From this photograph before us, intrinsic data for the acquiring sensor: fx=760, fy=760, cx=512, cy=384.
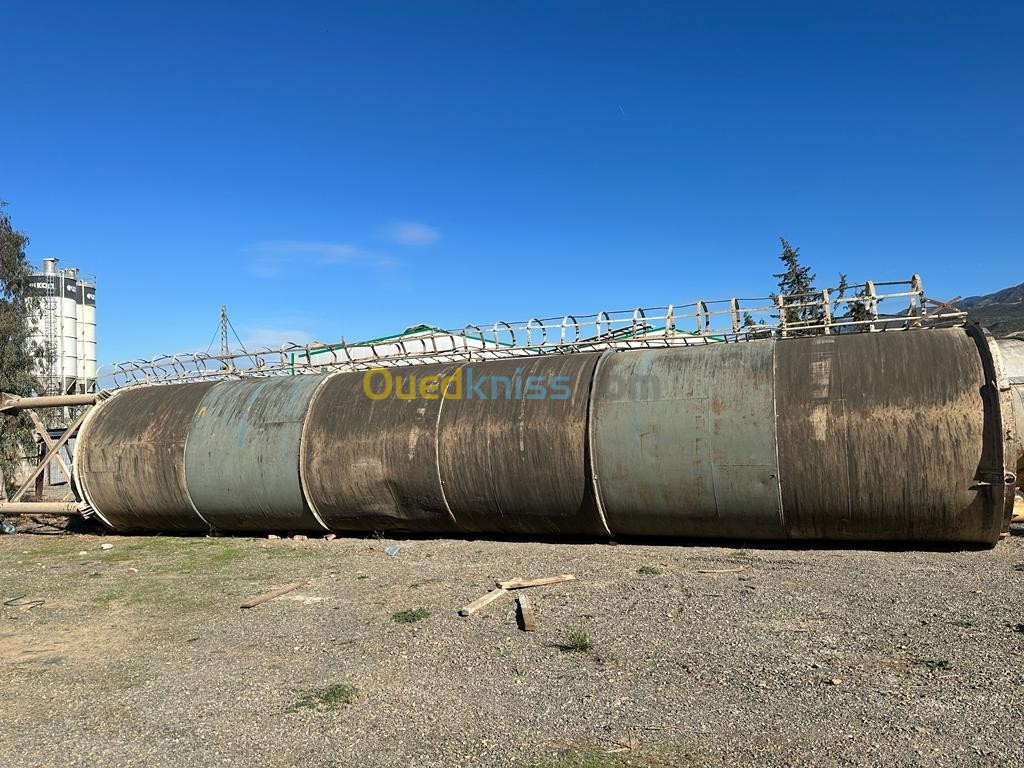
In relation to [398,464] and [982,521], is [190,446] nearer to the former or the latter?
[398,464]

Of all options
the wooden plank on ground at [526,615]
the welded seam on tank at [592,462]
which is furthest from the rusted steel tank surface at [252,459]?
the wooden plank on ground at [526,615]

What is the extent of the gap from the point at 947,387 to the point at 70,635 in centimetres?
1097

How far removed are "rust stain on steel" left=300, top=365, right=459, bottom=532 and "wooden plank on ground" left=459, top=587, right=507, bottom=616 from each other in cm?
385

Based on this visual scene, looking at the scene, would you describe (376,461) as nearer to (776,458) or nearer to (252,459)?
(252,459)

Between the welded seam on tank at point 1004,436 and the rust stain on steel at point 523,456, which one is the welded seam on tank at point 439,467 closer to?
the rust stain on steel at point 523,456

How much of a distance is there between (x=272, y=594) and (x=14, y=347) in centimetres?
1824

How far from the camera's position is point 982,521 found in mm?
9727

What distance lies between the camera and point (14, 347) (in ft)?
75.2

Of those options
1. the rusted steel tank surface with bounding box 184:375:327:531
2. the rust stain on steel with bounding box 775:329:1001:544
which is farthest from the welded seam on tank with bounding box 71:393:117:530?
the rust stain on steel with bounding box 775:329:1001:544

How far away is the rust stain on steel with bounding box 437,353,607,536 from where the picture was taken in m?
11.8

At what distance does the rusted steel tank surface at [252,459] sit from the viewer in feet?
46.0

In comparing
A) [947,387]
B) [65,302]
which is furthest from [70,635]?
[65,302]

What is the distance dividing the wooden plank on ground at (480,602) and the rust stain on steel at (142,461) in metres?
8.39

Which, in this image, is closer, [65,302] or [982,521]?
[982,521]
